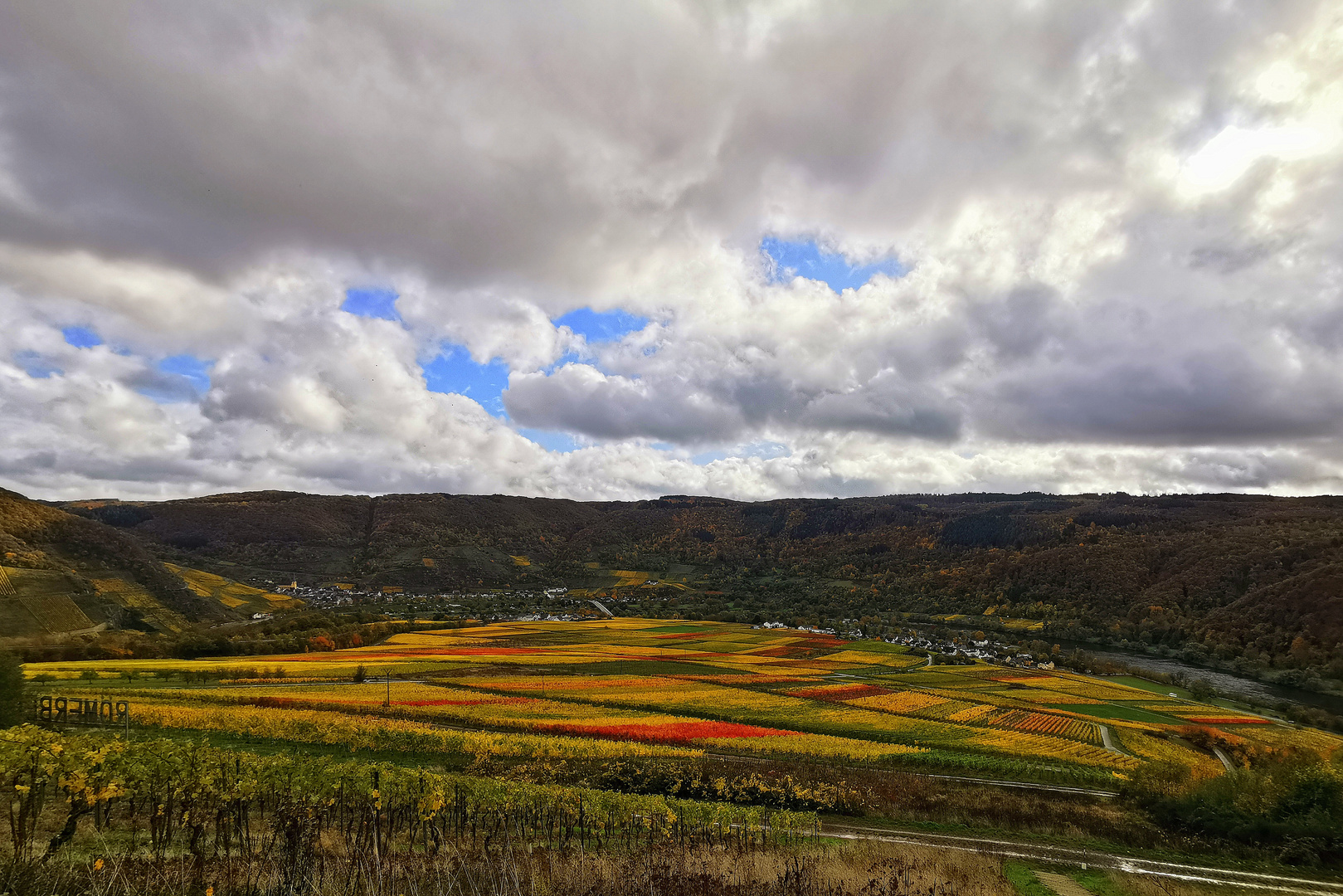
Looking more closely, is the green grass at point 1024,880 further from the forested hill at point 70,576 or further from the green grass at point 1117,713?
the forested hill at point 70,576

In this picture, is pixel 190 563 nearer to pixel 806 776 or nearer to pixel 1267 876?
pixel 806 776

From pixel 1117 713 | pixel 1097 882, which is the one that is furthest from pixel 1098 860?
pixel 1117 713

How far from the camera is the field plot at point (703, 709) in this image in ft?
127

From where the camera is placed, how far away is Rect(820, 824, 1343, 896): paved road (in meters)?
22.7

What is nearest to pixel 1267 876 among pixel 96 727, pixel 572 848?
pixel 572 848

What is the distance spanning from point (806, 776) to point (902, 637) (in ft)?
331

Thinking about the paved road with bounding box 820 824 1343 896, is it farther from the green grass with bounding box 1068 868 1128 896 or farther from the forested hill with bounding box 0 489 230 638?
the forested hill with bounding box 0 489 230 638

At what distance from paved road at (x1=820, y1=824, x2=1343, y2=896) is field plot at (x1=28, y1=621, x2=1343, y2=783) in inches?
516

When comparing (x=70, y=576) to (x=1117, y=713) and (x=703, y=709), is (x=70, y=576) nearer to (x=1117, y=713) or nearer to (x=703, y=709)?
(x=703, y=709)

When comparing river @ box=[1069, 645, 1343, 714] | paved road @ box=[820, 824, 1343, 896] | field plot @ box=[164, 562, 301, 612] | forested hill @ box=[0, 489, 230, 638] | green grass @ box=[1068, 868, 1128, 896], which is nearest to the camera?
green grass @ box=[1068, 868, 1128, 896]

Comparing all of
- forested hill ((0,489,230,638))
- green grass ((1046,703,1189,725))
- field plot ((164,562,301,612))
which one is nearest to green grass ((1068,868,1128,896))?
green grass ((1046,703,1189,725))

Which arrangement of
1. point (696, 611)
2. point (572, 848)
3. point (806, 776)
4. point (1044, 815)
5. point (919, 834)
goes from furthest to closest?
point (696, 611) < point (806, 776) < point (1044, 815) < point (919, 834) < point (572, 848)

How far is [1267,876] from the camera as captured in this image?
928 inches

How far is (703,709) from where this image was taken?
171 ft
